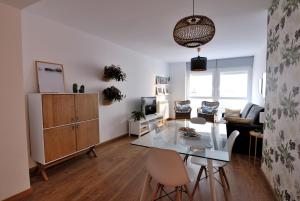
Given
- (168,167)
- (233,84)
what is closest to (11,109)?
(168,167)

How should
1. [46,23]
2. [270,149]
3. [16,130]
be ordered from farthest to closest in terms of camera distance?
[46,23] < [270,149] < [16,130]

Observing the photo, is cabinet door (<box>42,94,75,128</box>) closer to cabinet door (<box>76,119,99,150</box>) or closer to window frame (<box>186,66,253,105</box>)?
cabinet door (<box>76,119,99,150</box>)

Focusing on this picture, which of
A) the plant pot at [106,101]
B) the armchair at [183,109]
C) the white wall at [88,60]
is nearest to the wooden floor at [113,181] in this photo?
the white wall at [88,60]

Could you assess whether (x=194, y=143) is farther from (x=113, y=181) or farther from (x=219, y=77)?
(x=219, y=77)

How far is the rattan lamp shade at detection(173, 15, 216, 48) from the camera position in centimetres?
159

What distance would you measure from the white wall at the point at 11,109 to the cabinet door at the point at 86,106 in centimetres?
93

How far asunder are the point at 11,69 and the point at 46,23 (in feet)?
4.17

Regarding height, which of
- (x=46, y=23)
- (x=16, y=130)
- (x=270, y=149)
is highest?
(x=46, y=23)

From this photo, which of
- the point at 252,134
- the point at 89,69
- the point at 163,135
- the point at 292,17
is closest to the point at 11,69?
the point at 89,69

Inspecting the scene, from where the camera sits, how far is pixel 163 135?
238cm

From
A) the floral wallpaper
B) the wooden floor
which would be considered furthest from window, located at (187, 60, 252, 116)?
the floral wallpaper

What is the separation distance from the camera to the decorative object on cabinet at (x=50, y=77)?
273 cm

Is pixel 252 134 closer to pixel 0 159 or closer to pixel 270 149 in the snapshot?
pixel 270 149

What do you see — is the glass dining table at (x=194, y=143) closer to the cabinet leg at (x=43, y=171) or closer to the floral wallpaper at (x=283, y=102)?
the floral wallpaper at (x=283, y=102)
